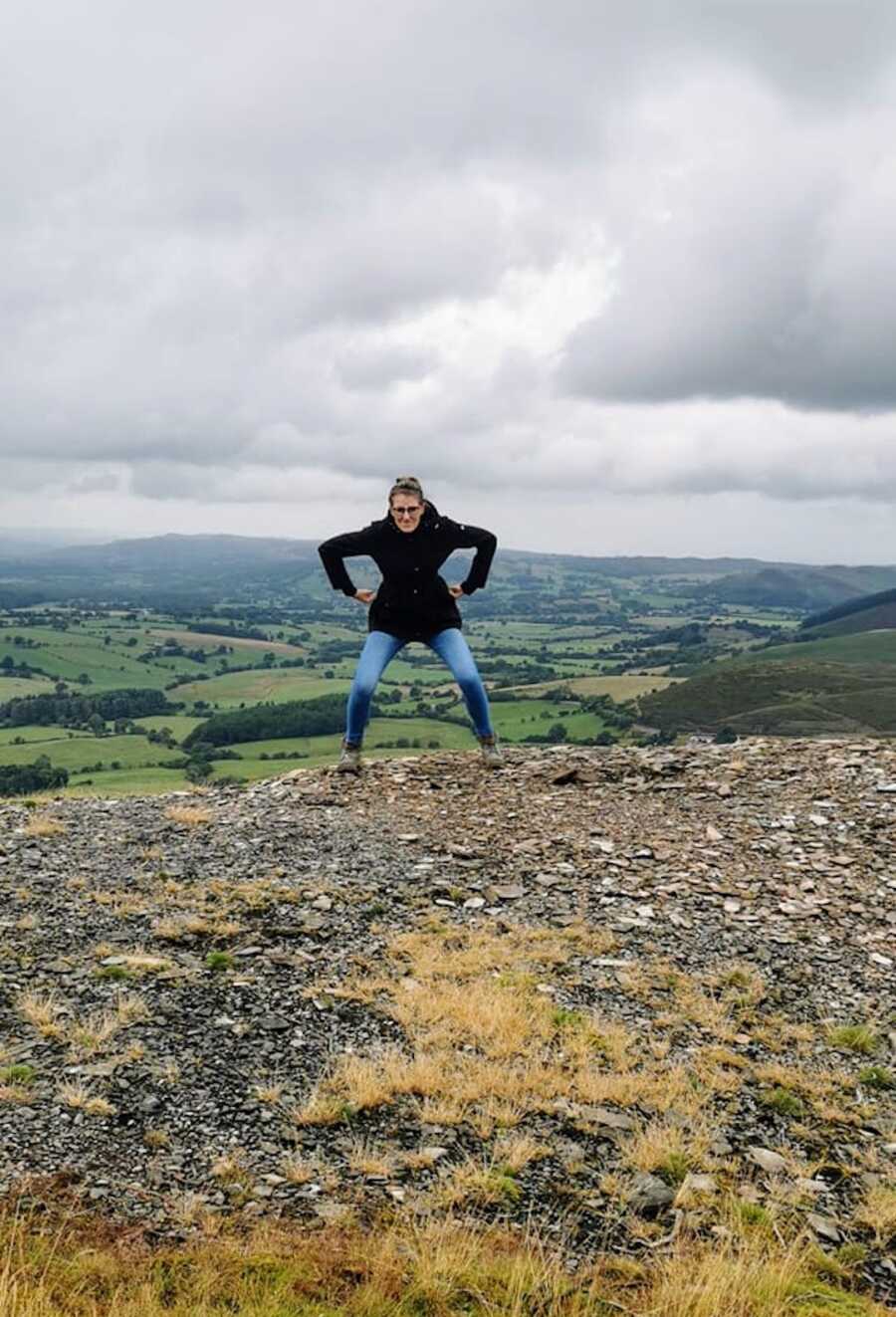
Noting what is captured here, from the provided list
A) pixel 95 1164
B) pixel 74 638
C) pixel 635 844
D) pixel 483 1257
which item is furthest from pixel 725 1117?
pixel 74 638

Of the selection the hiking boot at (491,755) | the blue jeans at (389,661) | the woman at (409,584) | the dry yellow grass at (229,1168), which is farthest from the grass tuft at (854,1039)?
the hiking boot at (491,755)

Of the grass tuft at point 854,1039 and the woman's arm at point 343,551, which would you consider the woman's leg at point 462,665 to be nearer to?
the woman's arm at point 343,551

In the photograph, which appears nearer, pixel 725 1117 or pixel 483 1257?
pixel 483 1257

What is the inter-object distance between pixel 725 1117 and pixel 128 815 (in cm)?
888

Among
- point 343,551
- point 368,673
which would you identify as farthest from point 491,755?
point 343,551

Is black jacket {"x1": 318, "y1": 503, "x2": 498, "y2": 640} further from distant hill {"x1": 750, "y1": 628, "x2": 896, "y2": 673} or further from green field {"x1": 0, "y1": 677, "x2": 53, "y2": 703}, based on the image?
distant hill {"x1": 750, "y1": 628, "x2": 896, "y2": 673}

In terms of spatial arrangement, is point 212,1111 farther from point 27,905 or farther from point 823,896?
point 823,896

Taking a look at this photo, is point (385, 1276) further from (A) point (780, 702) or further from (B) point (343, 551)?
(A) point (780, 702)

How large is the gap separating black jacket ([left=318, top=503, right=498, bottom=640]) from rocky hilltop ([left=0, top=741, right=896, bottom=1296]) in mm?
2655

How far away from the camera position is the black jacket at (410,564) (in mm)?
11742

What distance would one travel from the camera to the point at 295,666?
147 m

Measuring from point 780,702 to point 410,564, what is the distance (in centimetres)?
9793

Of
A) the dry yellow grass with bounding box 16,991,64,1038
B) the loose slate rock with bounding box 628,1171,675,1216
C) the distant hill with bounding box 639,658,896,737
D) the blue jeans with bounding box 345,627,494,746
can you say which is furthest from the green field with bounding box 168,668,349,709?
the loose slate rock with bounding box 628,1171,675,1216

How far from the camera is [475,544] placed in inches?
480
